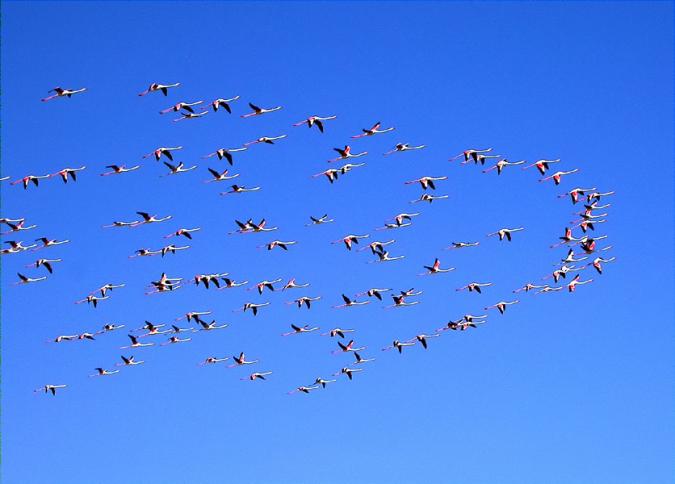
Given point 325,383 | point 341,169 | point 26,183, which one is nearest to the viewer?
point 26,183

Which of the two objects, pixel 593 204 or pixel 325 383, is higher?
pixel 593 204

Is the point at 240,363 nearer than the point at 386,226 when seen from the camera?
No

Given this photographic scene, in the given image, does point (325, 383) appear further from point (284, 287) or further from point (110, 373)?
point (110, 373)

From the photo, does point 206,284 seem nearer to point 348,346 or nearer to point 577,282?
point 348,346

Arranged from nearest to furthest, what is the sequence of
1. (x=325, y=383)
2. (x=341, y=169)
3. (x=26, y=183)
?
(x=26, y=183)
(x=341, y=169)
(x=325, y=383)

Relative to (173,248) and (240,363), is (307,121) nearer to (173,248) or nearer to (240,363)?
(173,248)

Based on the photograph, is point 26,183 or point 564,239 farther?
point 564,239

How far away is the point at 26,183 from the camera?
9962cm

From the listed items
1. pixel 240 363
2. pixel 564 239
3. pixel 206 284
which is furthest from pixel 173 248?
pixel 564 239

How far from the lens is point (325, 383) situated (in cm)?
11612

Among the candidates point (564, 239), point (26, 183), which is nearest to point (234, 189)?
point (26, 183)

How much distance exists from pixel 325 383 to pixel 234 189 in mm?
18948

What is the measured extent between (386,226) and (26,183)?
25.4 metres

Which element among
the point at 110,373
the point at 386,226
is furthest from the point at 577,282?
the point at 110,373
